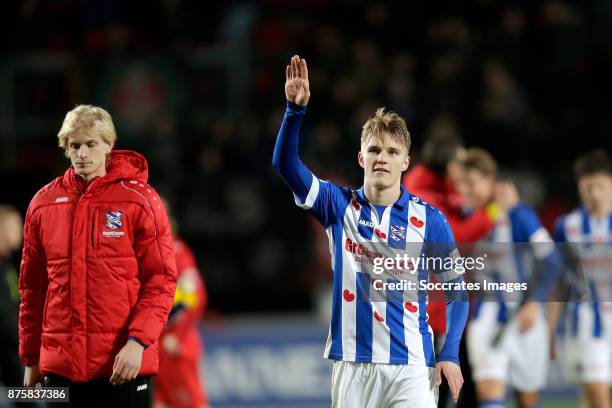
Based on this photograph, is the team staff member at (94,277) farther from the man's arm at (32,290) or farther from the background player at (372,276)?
the background player at (372,276)

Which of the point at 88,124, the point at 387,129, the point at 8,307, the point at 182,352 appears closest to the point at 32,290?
the point at 88,124

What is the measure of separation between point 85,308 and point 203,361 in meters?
5.78

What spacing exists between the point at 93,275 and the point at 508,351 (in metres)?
4.20

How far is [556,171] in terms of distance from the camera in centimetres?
1047

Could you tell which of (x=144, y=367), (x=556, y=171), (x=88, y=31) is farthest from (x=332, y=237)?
(x=88, y=31)

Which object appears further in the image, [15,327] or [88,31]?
[88,31]

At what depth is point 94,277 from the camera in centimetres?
420

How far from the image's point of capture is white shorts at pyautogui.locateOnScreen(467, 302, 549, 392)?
7250 mm

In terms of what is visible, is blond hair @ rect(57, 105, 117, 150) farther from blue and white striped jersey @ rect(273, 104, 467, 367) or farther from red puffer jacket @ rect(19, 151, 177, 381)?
blue and white striped jersey @ rect(273, 104, 467, 367)

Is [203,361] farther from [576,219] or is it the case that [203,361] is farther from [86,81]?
[576,219]

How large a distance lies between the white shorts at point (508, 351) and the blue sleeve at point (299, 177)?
2.97 metres

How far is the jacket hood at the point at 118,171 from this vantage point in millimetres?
4355

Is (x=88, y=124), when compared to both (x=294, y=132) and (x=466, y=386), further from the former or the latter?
(x=466, y=386)

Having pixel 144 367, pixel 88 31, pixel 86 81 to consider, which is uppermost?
pixel 88 31
